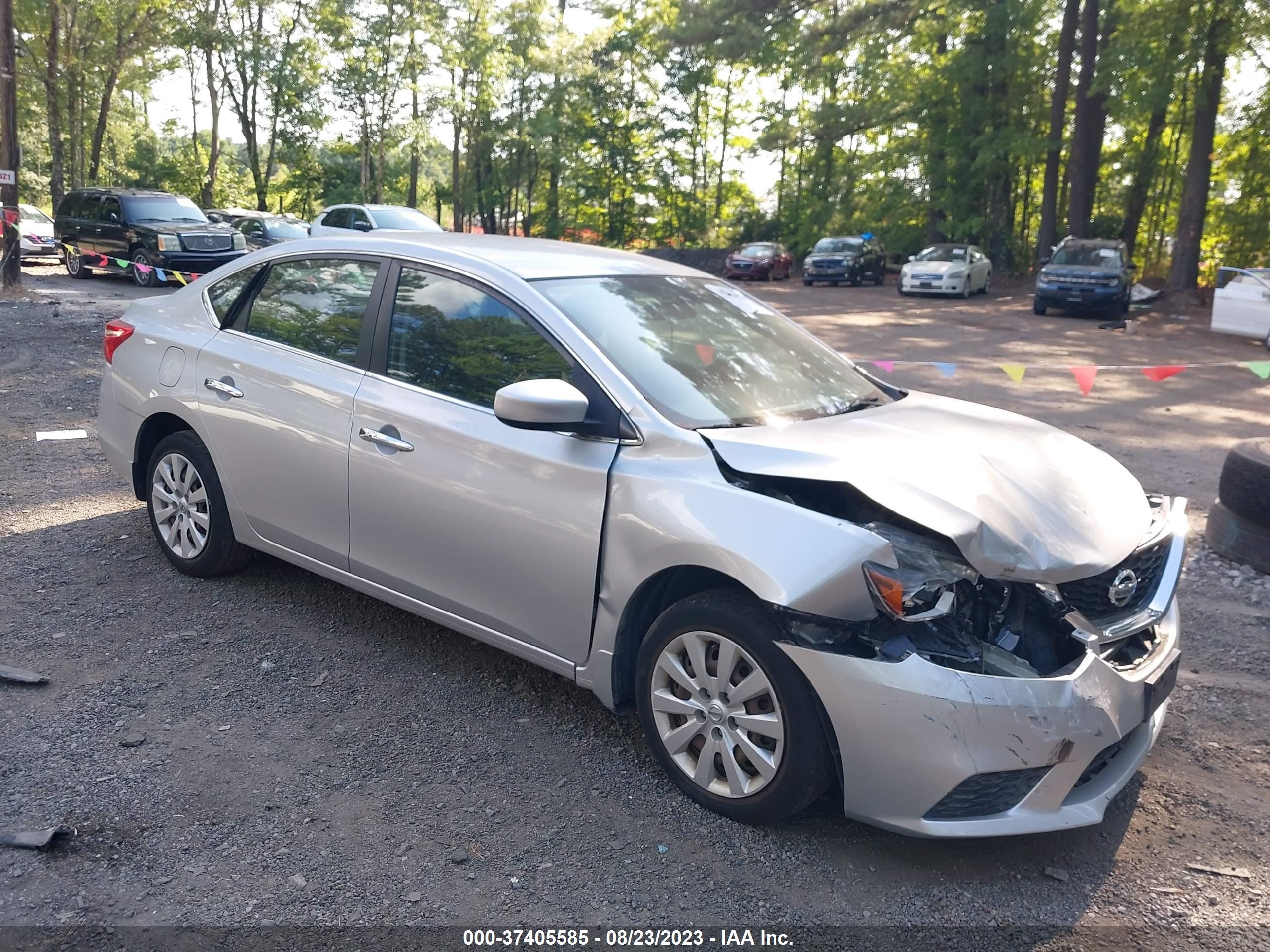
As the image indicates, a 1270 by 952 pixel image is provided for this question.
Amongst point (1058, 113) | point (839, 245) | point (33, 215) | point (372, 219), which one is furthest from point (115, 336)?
point (839, 245)

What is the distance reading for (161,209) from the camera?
21562 millimetres

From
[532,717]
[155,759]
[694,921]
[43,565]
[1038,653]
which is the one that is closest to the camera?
[694,921]

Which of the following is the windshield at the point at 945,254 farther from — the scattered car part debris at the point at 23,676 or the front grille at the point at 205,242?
the scattered car part debris at the point at 23,676

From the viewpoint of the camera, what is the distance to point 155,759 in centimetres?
349

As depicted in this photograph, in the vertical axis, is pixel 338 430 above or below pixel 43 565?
above

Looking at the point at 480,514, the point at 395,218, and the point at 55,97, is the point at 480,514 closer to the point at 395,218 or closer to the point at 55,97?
the point at 395,218

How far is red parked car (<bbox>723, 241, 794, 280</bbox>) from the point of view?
3619cm

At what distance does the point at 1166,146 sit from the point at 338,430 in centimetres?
3561

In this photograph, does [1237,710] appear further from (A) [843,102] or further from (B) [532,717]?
(A) [843,102]

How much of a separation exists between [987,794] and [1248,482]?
3.61 metres

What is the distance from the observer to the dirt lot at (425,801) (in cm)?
286

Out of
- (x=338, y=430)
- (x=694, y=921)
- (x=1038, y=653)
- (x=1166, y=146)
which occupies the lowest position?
(x=694, y=921)

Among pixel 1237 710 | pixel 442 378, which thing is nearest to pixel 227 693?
pixel 442 378

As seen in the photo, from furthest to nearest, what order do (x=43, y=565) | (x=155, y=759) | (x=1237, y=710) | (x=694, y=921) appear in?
1. (x=43, y=565)
2. (x=1237, y=710)
3. (x=155, y=759)
4. (x=694, y=921)
